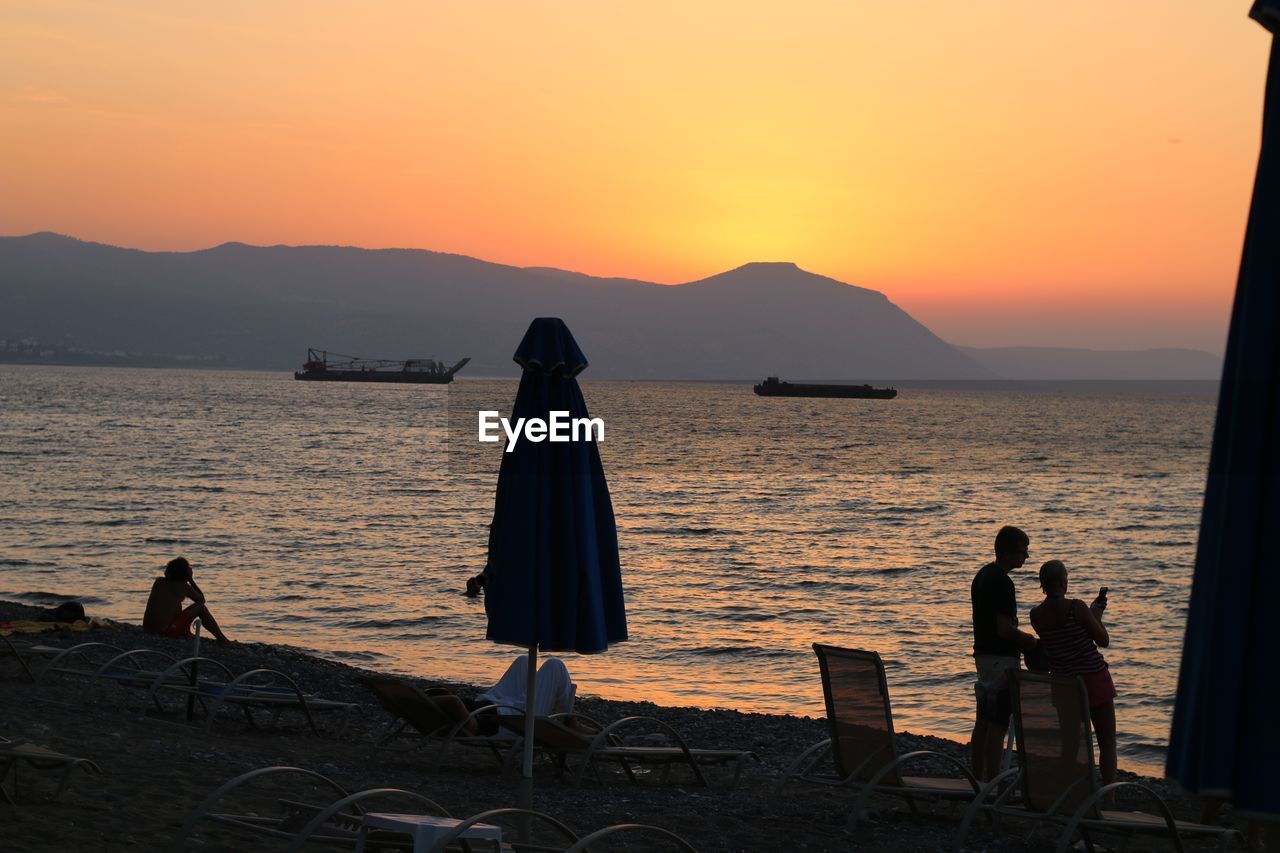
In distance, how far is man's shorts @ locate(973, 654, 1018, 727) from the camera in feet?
26.2

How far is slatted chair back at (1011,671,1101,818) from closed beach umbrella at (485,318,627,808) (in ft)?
6.95

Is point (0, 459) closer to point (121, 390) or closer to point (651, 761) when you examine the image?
point (651, 761)

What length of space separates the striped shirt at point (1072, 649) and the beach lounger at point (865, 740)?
0.86 m

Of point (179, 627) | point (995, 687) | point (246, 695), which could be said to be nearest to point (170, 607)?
point (179, 627)

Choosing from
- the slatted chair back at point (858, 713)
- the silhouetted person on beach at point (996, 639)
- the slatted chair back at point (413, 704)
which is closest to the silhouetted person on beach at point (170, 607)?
the slatted chair back at point (413, 704)

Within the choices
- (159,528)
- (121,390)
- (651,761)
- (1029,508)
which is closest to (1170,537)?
(1029,508)

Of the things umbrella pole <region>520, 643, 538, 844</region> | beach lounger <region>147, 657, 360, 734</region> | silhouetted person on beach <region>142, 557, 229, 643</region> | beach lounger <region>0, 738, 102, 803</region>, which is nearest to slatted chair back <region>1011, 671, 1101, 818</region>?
umbrella pole <region>520, 643, 538, 844</region>

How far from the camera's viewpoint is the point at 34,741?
28.3ft

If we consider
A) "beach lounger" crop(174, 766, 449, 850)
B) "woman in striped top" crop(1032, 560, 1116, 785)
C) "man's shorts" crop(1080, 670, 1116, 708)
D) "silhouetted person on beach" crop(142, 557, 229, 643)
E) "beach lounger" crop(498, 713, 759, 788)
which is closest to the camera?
"beach lounger" crop(174, 766, 449, 850)

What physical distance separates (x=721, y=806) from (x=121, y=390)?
180 meters

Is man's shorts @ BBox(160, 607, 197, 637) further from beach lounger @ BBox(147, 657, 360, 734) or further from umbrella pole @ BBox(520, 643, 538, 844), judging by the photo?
umbrella pole @ BBox(520, 643, 538, 844)

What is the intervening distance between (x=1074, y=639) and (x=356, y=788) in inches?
168

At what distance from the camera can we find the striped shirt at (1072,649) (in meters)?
7.76

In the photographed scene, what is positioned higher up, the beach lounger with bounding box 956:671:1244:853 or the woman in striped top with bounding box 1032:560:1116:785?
the woman in striped top with bounding box 1032:560:1116:785
